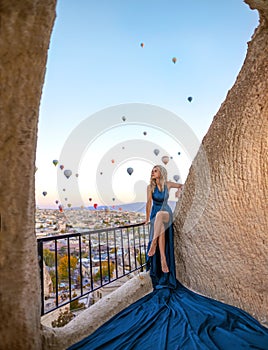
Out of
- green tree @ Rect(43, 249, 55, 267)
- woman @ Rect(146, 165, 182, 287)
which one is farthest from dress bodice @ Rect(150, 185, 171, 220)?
green tree @ Rect(43, 249, 55, 267)

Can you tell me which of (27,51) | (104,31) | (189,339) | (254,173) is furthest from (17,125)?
(104,31)

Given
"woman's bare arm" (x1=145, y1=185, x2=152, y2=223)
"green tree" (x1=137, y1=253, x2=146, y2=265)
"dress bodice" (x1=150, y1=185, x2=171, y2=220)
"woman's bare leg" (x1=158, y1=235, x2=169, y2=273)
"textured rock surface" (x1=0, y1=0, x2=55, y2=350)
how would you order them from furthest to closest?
"green tree" (x1=137, y1=253, x2=146, y2=265) < "woman's bare arm" (x1=145, y1=185, x2=152, y2=223) < "dress bodice" (x1=150, y1=185, x2=171, y2=220) < "woman's bare leg" (x1=158, y1=235, x2=169, y2=273) < "textured rock surface" (x1=0, y1=0, x2=55, y2=350)

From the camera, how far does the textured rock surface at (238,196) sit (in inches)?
78.4

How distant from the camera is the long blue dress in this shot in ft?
4.94

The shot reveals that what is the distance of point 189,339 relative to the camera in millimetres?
1562

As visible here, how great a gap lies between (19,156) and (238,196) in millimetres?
1846

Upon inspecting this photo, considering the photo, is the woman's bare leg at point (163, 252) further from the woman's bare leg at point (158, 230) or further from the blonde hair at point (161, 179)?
the blonde hair at point (161, 179)

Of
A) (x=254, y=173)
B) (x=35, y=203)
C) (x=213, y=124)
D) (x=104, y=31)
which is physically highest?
(x=104, y=31)

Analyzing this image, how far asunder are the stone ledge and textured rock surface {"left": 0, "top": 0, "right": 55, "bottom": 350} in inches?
8.4

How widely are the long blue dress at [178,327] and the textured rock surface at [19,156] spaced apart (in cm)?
58

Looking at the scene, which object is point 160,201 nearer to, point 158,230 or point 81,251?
point 158,230

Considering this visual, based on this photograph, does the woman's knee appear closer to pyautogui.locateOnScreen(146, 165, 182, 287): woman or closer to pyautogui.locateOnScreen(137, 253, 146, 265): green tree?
pyautogui.locateOnScreen(146, 165, 182, 287): woman

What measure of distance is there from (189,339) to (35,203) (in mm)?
1297

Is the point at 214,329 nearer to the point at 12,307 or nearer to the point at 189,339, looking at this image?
the point at 189,339
